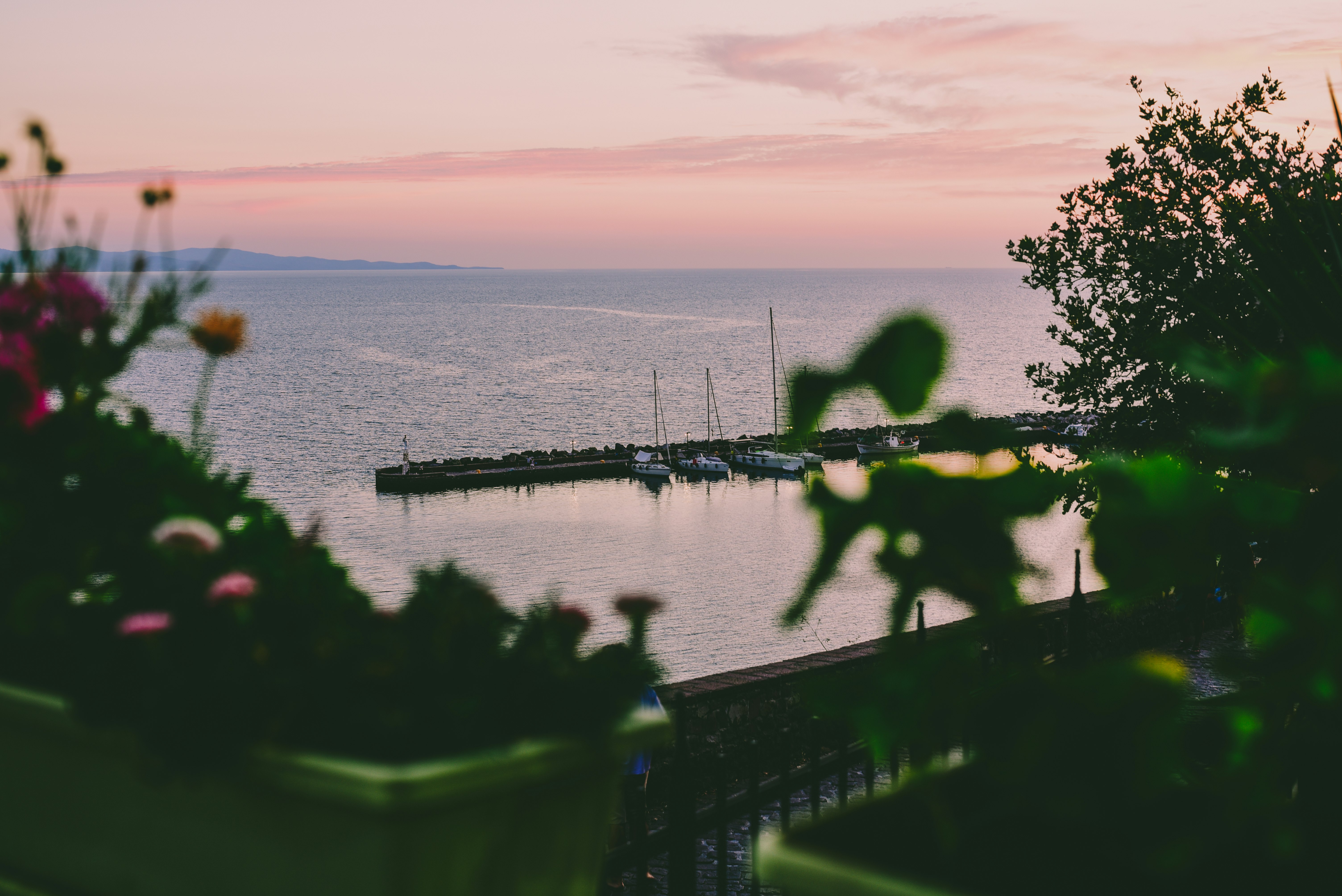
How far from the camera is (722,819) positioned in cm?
237

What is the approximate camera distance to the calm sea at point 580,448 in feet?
113

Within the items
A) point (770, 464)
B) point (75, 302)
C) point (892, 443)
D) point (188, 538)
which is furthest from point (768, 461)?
point (188, 538)

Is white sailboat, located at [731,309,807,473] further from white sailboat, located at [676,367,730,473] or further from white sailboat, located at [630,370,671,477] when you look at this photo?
white sailboat, located at [630,370,671,477]

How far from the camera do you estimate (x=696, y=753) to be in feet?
44.5

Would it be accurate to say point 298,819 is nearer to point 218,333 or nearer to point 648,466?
point 218,333

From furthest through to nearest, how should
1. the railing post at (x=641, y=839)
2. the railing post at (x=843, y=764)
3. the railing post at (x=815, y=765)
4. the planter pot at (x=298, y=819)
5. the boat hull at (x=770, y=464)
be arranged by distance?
the boat hull at (x=770, y=464)
the railing post at (x=641, y=839)
the railing post at (x=815, y=765)
the railing post at (x=843, y=764)
the planter pot at (x=298, y=819)

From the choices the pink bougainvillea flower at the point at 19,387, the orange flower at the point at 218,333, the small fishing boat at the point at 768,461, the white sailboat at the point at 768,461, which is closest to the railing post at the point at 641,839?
the orange flower at the point at 218,333

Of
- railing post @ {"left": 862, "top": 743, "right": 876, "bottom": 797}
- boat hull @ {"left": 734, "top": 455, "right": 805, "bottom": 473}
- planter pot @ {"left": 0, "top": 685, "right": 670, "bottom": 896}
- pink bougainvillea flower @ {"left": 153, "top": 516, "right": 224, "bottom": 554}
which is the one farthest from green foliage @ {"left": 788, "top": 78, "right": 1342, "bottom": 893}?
boat hull @ {"left": 734, "top": 455, "right": 805, "bottom": 473}

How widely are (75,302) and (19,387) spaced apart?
0.80ft

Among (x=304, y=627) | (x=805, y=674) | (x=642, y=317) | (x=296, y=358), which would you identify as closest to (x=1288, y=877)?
(x=805, y=674)

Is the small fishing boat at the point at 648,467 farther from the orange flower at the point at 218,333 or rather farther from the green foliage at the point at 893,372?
the green foliage at the point at 893,372

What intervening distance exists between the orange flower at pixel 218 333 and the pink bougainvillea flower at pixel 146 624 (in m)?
0.49

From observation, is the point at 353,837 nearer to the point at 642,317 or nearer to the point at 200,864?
the point at 200,864

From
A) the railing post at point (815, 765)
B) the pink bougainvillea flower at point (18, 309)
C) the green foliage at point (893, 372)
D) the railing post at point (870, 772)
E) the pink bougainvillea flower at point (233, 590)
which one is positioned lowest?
the railing post at point (815, 765)
